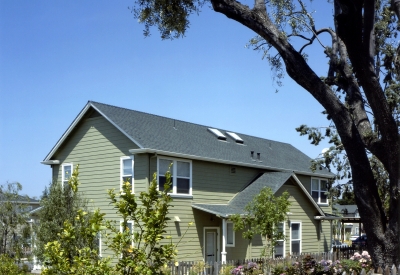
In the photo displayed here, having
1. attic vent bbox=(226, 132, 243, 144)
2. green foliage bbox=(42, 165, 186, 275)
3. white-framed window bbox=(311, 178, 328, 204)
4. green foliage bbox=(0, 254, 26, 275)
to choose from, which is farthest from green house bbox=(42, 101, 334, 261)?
green foliage bbox=(42, 165, 186, 275)

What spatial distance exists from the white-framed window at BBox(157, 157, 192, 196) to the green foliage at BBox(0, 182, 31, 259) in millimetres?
6557

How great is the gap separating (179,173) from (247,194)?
4696 millimetres

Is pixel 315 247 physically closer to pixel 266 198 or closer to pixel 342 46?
pixel 266 198

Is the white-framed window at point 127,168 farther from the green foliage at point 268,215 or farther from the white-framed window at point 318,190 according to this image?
the white-framed window at point 318,190

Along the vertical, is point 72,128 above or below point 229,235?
above

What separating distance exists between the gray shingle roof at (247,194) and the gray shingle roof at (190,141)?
1.07 metres

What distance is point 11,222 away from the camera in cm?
1844

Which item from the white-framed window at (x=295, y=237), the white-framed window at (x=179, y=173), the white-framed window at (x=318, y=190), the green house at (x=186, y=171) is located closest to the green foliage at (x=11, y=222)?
the green house at (x=186, y=171)

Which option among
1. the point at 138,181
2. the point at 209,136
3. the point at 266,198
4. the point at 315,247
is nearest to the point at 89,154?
the point at 138,181

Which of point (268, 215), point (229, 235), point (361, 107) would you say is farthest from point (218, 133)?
point (361, 107)

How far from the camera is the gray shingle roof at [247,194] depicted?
82.8 feet

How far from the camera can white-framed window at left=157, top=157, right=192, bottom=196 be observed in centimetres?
2411

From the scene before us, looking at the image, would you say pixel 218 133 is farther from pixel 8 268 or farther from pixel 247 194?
pixel 8 268

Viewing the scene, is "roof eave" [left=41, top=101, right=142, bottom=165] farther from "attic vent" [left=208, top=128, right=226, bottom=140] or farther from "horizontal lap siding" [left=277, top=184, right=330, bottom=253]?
"horizontal lap siding" [left=277, top=184, right=330, bottom=253]
